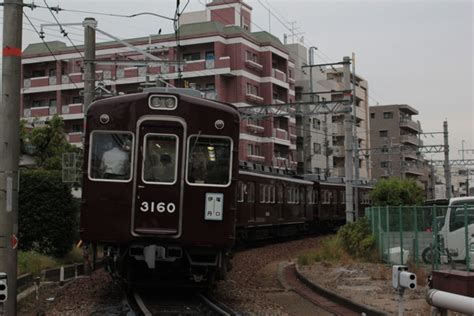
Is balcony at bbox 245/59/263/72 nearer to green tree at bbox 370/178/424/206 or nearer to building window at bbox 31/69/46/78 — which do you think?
green tree at bbox 370/178/424/206

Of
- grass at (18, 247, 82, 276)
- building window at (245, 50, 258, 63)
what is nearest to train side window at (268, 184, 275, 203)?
grass at (18, 247, 82, 276)

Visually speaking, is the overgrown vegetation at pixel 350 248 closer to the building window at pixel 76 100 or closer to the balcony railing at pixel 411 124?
the building window at pixel 76 100

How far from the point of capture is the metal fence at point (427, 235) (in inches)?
494

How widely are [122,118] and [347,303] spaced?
16.0ft

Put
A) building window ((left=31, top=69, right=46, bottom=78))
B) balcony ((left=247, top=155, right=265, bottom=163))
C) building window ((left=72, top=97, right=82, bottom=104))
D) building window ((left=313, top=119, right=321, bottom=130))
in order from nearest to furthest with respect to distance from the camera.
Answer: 1. balcony ((left=247, top=155, right=265, bottom=163))
2. building window ((left=72, top=97, right=82, bottom=104))
3. building window ((left=31, top=69, right=46, bottom=78))
4. building window ((left=313, top=119, right=321, bottom=130))

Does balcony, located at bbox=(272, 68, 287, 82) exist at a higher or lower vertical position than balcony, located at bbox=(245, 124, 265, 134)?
higher

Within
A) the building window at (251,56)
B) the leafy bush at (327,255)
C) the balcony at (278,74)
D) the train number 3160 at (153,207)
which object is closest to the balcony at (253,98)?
the balcony at (278,74)

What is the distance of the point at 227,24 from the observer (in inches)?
1884

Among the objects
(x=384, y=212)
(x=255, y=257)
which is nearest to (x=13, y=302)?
(x=384, y=212)

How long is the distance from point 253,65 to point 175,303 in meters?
36.8

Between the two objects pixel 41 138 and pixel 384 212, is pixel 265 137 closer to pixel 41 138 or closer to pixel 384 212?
pixel 41 138

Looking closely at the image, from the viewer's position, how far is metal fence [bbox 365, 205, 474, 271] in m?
12.5

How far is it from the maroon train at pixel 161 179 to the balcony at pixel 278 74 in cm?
3838

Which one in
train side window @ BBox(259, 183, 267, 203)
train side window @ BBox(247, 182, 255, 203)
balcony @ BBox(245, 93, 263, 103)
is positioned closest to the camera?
train side window @ BBox(247, 182, 255, 203)
